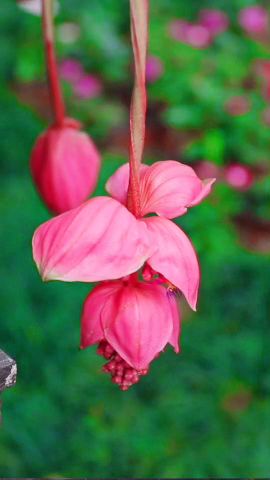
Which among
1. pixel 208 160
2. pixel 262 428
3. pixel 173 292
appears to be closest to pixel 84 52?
pixel 208 160

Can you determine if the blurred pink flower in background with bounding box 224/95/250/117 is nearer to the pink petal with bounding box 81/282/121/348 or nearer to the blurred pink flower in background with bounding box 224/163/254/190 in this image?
the blurred pink flower in background with bounding box 224/163/254/190

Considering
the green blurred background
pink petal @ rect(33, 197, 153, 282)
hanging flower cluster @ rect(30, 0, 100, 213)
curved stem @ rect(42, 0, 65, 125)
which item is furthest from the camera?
the green blurred background

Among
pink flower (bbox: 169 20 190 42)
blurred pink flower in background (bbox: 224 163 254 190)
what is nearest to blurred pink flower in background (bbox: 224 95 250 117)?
blurred pink flower in background (bbox: 224 163 254 190)

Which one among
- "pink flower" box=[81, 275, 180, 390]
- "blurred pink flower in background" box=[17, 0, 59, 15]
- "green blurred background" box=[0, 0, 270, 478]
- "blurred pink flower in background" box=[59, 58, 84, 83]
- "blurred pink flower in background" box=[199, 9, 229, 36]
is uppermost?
"pink flower" box=[81, 275, 180, 390]

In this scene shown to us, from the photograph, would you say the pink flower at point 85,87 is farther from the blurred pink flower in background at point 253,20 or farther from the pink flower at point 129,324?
the pink flower at point 129,324

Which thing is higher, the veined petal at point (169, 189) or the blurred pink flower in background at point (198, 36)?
the veined petal at point (169, 189)

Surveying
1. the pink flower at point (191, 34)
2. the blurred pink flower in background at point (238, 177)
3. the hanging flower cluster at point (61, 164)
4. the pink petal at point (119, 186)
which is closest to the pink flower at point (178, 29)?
the pink flower at point (191, 34)

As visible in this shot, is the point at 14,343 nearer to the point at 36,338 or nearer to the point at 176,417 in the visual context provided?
the point at 36,338
